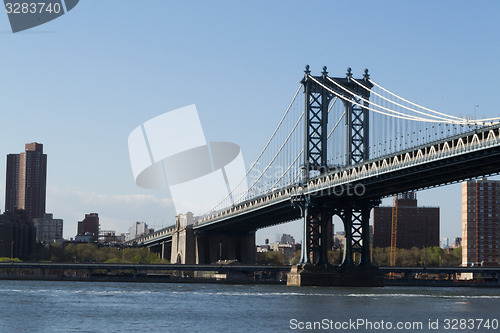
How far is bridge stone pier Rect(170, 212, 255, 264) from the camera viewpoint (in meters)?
155

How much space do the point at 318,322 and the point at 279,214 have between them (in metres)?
67.2

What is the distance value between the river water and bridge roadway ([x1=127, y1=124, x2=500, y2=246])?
1027 cm

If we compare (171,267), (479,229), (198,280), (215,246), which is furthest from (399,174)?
(479,229)

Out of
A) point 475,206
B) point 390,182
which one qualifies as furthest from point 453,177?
point 475,206

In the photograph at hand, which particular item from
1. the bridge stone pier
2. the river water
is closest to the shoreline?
the bridge stone pier

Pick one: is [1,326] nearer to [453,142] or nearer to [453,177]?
[453,142]

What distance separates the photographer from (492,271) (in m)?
137

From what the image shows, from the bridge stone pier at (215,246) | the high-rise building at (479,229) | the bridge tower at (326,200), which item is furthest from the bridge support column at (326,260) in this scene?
the high-rise building at (479,229)

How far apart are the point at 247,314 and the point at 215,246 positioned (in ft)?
318

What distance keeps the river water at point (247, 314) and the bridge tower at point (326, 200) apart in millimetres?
20881

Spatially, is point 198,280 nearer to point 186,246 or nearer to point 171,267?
point 171,267

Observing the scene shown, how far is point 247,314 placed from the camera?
60.4m

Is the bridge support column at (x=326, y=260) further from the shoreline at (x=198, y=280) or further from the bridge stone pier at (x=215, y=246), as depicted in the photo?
the bridge stone pier at (x=215, y=246)

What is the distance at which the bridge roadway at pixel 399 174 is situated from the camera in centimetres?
7406
